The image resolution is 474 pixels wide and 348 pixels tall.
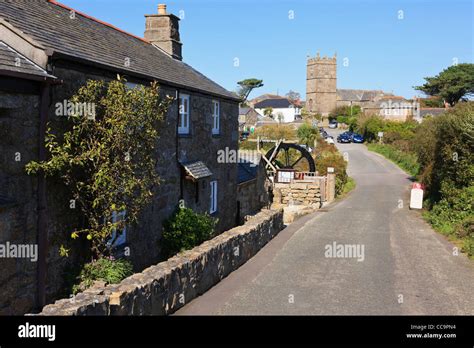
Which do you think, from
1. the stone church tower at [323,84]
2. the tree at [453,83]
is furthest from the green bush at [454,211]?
the stone church tower at [323,84]

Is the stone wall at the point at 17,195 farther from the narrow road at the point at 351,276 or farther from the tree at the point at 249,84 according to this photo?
the tree at the point at 249,84

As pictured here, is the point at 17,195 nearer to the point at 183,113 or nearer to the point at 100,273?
the point at 100,273

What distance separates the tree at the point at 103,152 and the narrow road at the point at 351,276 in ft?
7.46

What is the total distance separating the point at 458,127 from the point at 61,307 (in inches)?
604

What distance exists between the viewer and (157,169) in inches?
476

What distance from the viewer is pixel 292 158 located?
130 feet

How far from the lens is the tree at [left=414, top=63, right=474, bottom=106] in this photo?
234ft

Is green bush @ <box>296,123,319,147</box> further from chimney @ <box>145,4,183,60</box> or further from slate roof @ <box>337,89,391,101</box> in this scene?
slate roof @ <box>337,89,391,101</box>

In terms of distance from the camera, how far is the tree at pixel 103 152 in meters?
8.48

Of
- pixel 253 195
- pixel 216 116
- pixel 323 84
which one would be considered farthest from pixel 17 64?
pixel 323 84

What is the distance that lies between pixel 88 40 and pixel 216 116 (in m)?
6.81

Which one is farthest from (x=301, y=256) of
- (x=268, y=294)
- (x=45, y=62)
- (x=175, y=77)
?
(x=45, y=62)

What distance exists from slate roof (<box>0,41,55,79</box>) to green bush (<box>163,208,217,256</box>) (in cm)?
575
